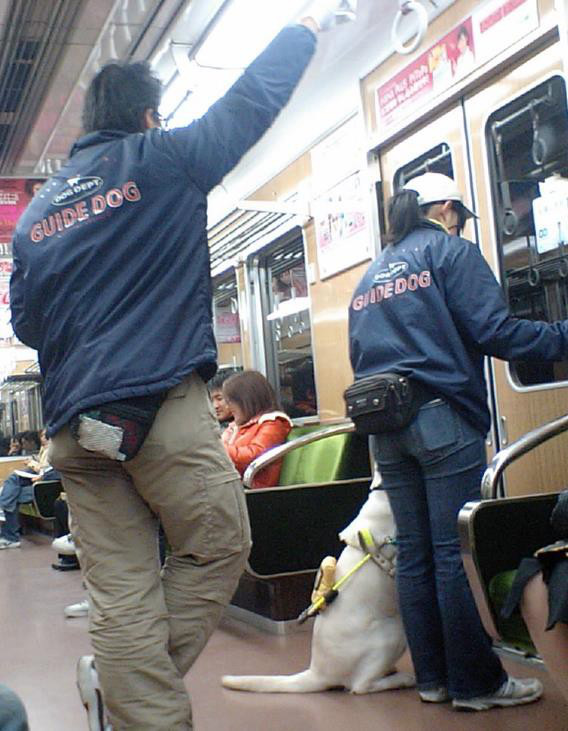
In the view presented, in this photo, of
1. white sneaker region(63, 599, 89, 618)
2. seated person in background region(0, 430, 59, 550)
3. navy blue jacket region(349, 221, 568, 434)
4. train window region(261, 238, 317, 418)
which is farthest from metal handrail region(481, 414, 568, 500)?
seated person in background region(0, 430, 59, 550)

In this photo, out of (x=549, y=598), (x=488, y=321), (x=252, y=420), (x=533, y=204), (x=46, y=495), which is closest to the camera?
(x=549, y=598)

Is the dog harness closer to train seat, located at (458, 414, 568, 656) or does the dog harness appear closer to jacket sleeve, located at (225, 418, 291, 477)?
train seat, located at (458, 414, 568, 656)

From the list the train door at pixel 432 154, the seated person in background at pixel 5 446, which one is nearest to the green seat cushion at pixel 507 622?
the train door at pixel 432 154

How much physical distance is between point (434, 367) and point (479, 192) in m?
1.49

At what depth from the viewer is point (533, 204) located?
3.99 m

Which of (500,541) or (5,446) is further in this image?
(5,446)

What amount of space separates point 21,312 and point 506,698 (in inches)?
72.5

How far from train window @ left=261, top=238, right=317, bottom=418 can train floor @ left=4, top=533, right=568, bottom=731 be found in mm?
2164

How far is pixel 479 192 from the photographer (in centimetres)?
432

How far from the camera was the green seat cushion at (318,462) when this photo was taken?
16.7 feet

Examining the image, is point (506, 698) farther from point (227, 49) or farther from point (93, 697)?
point (227, 49)

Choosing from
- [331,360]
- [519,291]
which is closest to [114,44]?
[331,360]

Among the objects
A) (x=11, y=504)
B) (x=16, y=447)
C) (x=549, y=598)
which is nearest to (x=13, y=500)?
(x=11, y=504)

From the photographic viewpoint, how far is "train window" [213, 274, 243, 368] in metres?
8.37
